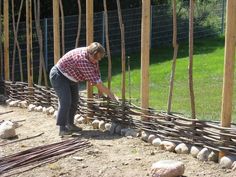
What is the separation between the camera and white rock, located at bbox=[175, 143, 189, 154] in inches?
219

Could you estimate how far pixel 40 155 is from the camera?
5.79 meters

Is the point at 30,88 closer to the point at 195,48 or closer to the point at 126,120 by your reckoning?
the point at 126,120

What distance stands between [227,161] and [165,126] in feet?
3.50

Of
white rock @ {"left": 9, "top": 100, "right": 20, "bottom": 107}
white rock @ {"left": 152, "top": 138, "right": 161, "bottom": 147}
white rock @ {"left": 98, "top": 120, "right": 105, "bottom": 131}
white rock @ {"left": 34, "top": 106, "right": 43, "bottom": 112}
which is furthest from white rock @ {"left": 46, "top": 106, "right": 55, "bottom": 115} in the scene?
white rock @ {"left": 152, "top": 138, "right": 161, "bottom": 147}

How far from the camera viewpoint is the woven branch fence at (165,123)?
5184mm

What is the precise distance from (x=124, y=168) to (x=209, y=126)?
0.93 meters

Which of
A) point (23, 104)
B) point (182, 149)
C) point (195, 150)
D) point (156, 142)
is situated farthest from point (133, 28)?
point (195, 150)

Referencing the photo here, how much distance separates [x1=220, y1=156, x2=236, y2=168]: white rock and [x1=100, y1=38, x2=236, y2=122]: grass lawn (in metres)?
2.11

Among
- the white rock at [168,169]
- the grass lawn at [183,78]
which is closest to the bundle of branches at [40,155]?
the white rock at [168,169]

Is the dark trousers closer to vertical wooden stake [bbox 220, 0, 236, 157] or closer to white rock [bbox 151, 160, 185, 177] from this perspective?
white rock [bbox 151, 160, 185, 177]

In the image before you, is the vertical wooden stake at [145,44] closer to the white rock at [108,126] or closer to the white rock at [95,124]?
the white rock at [108,126]

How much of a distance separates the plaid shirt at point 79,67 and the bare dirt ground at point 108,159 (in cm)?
71

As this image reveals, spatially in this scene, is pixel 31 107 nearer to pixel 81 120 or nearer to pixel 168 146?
pixel 81 120

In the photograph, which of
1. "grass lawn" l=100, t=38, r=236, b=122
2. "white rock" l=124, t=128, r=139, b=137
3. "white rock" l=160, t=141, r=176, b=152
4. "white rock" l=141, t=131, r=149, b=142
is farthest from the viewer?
"grass lawn" l=100, t=38, r=236, b=122
